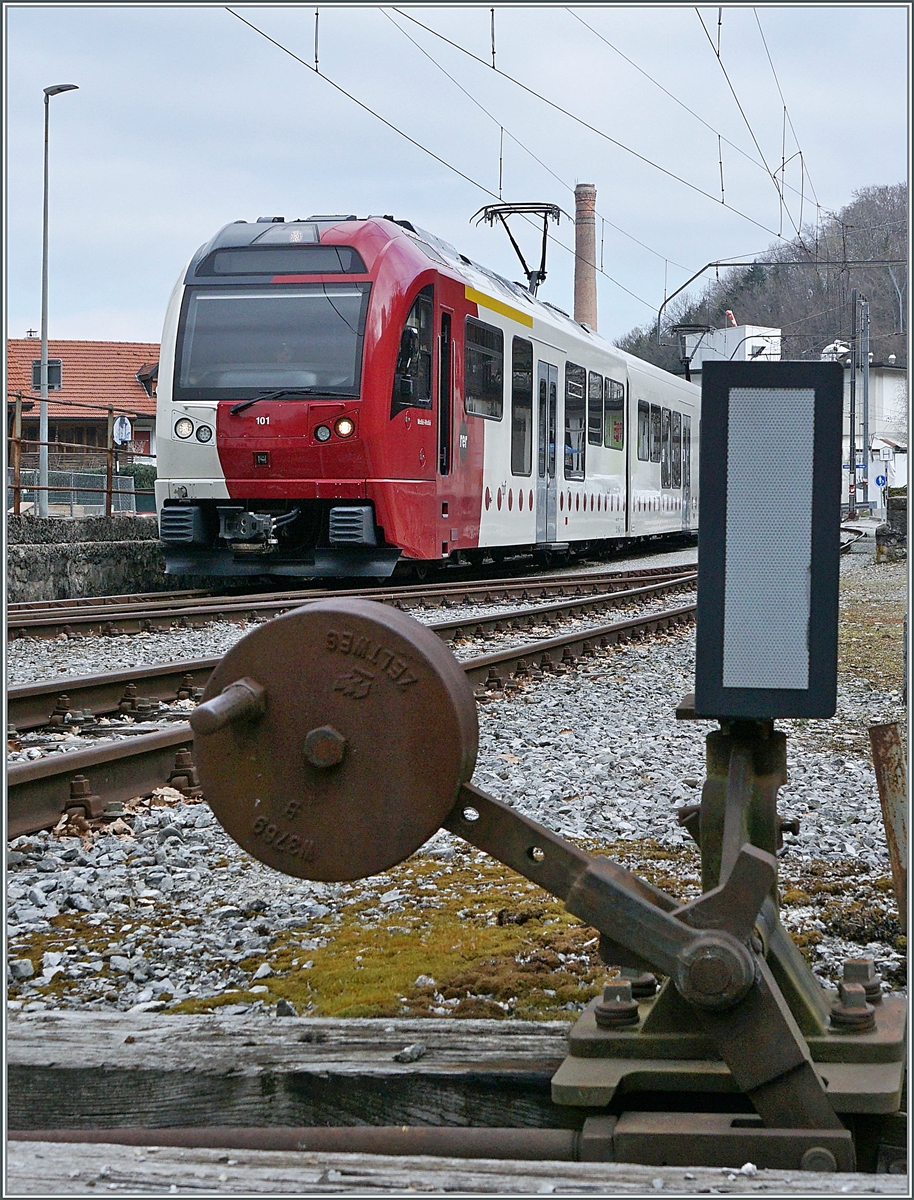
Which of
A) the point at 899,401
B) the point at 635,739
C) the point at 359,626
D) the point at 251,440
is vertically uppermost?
the point at 899,401

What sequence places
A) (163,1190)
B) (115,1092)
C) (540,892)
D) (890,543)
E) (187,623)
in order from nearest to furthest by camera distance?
(163,1190) < (115,1092) < (540,892) < (187,623) < (890,543)

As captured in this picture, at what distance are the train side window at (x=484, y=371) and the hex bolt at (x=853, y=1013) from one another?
42.2 ft

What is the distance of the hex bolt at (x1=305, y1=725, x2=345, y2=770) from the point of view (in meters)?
2.02

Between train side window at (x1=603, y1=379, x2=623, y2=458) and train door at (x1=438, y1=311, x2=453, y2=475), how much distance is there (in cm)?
766

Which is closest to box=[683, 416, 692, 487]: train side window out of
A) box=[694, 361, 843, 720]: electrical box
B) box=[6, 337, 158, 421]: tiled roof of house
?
box=[694, 361, 843, 720]: electrical box

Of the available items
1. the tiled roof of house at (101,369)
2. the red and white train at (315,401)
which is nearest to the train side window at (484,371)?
the red and white train at (315,401)

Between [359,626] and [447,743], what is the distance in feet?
0.71

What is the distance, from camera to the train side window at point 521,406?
1666 centimetres

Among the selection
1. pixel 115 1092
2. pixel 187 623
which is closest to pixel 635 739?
pixel 115 1092

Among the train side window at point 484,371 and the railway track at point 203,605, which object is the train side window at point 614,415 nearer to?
the railway track at point 203,605

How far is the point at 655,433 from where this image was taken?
25812 millimetres

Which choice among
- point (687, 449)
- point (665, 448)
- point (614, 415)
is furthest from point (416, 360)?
point (687, 449)

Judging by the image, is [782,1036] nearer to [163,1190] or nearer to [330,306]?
[163,1190]

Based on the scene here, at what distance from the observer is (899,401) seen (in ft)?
290
